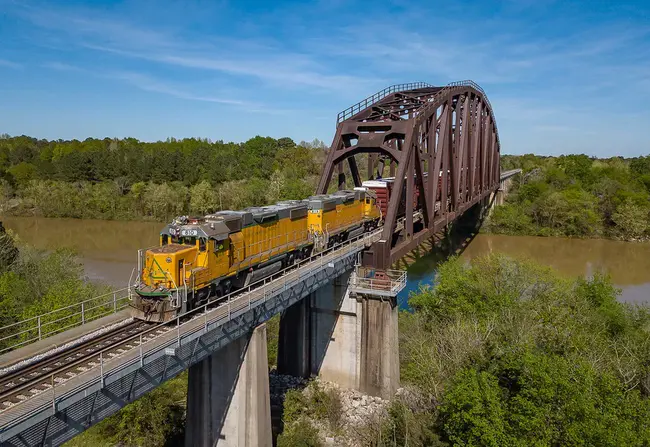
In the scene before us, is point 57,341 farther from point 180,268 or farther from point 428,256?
point 428,256

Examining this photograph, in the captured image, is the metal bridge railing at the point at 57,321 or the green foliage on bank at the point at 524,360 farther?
the metal bridge railing at the point at 57,321

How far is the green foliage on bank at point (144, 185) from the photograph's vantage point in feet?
233

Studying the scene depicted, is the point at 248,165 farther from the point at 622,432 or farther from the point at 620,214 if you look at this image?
the point at 622,432

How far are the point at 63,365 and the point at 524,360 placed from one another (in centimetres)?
1310

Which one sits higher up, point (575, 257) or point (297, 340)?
point (297, 340)

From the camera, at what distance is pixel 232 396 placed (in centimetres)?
1541

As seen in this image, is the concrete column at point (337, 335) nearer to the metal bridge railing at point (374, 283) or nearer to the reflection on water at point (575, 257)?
the metal bridge railing at point (374, 283)

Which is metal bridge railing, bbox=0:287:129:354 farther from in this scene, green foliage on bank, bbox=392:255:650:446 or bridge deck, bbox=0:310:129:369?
green foliage on bank, bbox=392:255:650:446

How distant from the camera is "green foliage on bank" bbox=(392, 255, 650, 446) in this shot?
42.4 feet

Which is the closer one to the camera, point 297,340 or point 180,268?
point 180,268

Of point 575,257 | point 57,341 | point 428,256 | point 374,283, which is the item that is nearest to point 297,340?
point 374,283

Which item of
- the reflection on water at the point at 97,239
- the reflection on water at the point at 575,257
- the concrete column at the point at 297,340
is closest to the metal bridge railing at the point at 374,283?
the concrete column at the point at 297,340

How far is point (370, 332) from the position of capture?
22.6 meters

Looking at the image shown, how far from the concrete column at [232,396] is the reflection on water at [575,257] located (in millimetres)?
22797
